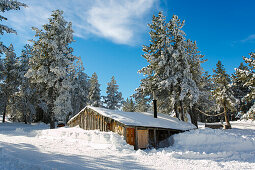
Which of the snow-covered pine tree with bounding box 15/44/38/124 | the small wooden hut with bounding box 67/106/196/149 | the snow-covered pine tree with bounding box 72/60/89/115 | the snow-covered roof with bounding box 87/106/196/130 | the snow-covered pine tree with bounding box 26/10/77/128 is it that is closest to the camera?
the small wooden hut with bounding box 67/106/196/149

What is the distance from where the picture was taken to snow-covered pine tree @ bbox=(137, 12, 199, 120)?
2123 cm

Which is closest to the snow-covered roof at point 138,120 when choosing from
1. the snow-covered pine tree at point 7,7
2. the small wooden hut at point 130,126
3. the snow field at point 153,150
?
the small wooden hut at point 130,126

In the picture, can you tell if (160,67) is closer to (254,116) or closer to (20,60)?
(254,116)

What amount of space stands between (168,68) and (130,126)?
1084cm

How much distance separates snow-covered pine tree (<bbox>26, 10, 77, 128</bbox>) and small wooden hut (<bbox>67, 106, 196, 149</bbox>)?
3.47 metres

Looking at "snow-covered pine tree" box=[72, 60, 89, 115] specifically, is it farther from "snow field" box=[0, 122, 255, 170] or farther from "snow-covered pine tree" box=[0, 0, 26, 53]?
"snow-covered pine tree" box=[0, 0, 26, 53]

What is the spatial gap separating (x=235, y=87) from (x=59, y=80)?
37501 mm

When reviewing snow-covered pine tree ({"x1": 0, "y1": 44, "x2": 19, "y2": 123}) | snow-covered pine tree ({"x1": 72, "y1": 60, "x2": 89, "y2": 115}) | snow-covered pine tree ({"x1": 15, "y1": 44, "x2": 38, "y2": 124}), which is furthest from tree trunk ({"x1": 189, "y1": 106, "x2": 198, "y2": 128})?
snow-covered pine tree ({"x1": 0, "y1": 44, "x2": 19, "y2": 123})

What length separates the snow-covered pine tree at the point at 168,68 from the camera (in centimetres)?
2123

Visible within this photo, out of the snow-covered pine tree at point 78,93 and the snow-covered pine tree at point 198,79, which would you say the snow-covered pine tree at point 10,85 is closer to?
the snow-covered pine tree at point 78,93

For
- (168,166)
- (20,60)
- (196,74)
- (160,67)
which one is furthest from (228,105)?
(20,60)

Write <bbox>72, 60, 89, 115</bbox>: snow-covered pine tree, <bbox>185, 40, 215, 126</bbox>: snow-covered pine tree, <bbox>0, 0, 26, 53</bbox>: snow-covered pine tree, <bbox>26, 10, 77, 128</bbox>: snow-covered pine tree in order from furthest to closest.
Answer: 1. <bbox>72, 60, 89, 115</bbox>: snow-covered pine tree
2. <bbox>185, 40, 215, 126</bbox>: snow-covered pine tree
3. <bbox>26, 10, 77, 128</bbox>: snow-covered pine tree
4. <bbox>0, 0, 26, 53</bbox>: snow-covered pine tree

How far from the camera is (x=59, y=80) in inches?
882

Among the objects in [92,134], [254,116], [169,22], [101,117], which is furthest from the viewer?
[169,22]
